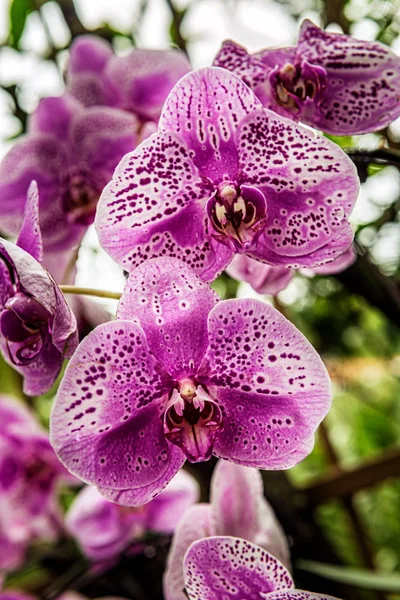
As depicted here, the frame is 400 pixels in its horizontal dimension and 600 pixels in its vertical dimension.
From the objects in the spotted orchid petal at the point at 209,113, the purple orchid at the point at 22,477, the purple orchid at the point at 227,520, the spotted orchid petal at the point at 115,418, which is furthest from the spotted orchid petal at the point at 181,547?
the purple orchid at the point at 22,477

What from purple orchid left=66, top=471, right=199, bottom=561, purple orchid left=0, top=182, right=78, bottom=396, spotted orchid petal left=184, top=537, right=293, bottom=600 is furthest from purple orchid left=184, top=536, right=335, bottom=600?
purple orchid left=66, top=471, right=199, bottom=561

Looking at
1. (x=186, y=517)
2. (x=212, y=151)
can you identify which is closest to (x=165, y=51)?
(x=212, y=151)

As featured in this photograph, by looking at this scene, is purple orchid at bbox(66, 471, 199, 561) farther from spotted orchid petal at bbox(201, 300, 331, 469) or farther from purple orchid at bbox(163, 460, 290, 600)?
spotted orchid petal at bbox(201, 300, 331, 469)

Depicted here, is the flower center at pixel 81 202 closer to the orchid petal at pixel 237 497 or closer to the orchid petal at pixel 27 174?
the orchid petal at pixel 27 174

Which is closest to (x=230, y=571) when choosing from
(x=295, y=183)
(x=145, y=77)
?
(x=295, y=183)

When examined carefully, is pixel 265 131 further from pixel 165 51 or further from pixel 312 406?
pixel 165 51

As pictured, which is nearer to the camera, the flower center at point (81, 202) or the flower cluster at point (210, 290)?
the flower cluster at point (210, 290)
